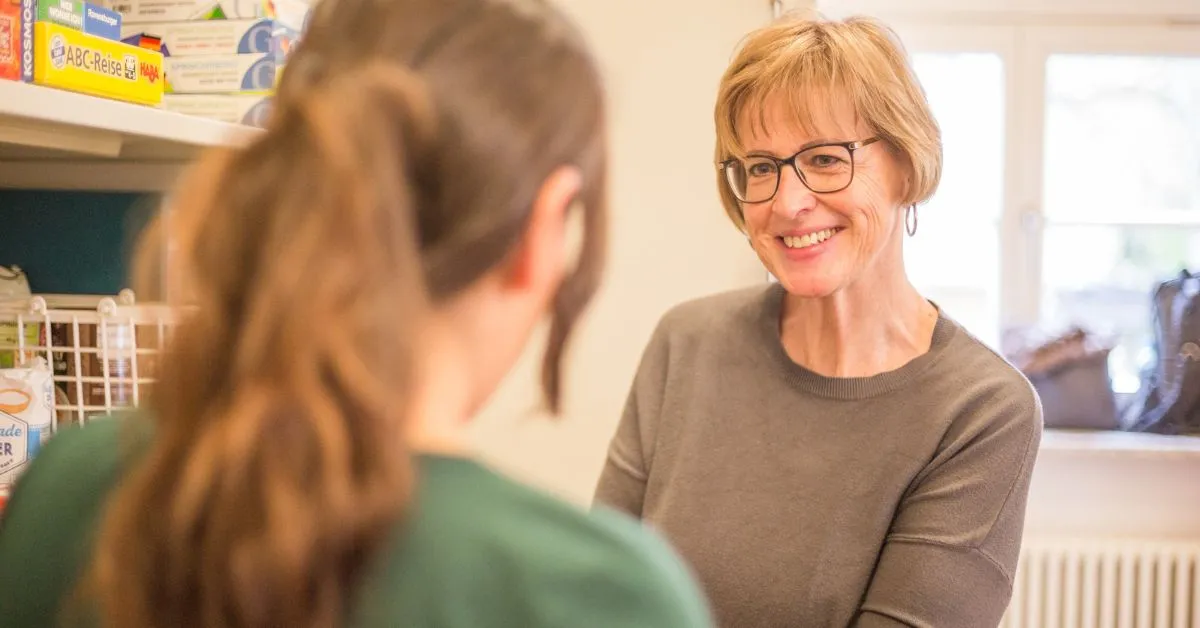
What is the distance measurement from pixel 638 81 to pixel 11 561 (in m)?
1.81

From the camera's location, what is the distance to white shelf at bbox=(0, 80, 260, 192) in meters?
0.90

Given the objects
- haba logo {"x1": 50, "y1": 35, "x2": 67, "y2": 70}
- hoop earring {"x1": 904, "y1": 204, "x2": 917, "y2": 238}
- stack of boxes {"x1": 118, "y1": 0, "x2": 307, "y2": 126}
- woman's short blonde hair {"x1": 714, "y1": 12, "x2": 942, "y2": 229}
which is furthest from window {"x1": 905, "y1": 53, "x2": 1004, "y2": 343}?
haba logo {"x1": 50, "y1": 35, "x2": 67, "y2": 70}

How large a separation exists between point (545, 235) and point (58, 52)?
2.18 ft

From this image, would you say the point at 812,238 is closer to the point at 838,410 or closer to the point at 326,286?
the point at 838,410

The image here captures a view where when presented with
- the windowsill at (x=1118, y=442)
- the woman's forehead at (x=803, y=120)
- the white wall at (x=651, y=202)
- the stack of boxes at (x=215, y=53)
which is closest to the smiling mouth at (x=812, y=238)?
the woman's forehead at (x=803, y=120)

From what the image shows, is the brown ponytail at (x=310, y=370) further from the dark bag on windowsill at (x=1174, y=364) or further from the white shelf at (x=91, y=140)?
the dark bag on windowsill at (x=1174, y=364)

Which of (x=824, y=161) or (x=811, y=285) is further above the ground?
(x=824, y=161)

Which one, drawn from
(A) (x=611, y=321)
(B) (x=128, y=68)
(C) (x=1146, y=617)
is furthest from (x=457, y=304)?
(C) (x=1146, y=617)

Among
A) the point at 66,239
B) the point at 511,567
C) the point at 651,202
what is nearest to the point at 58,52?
the point at 66,239

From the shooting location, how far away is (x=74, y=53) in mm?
963

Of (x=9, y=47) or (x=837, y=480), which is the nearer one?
(x=9, y=47)

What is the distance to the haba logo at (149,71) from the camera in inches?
42.0

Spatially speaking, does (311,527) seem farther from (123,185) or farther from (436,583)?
(123,185)

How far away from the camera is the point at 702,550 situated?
128 cm
